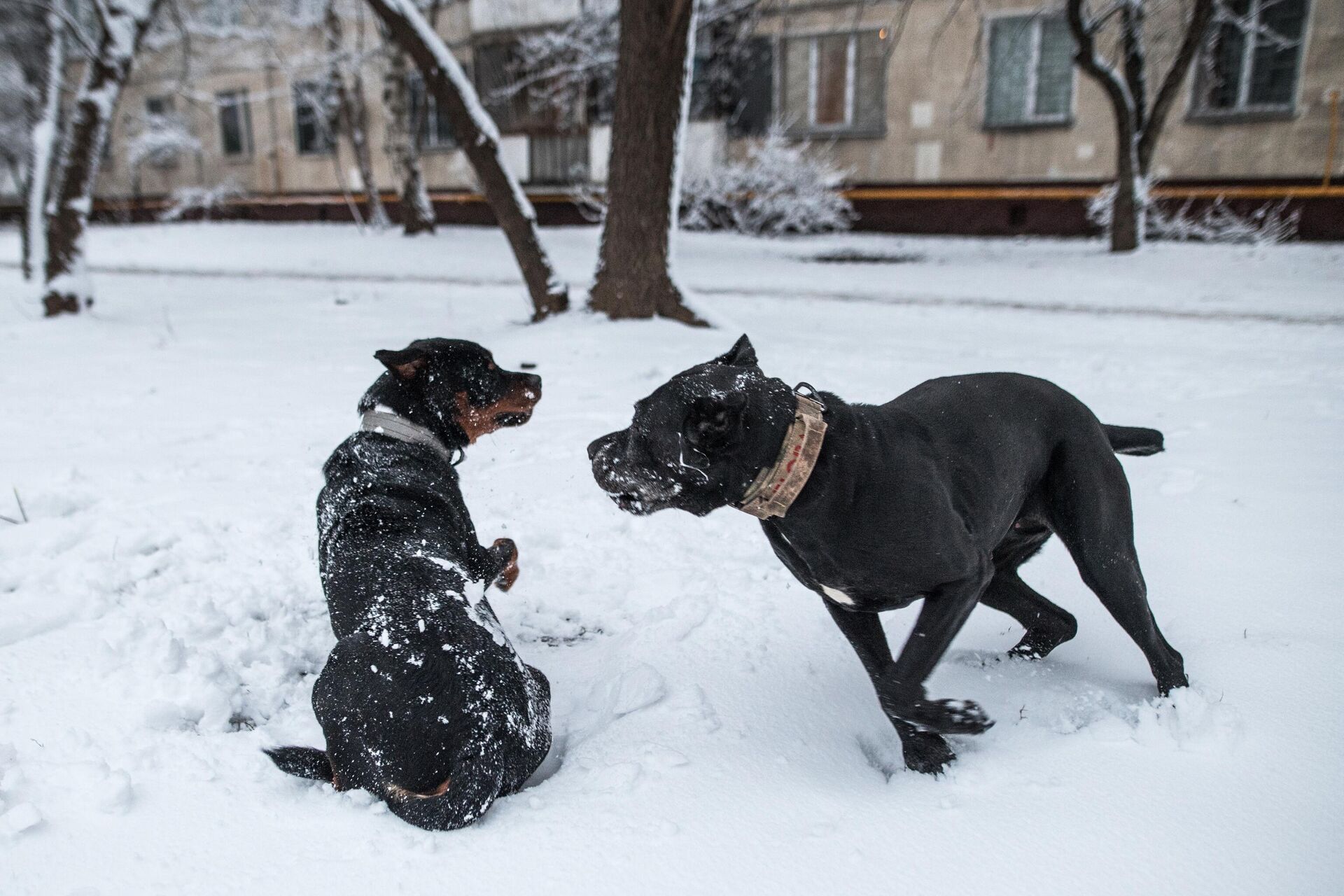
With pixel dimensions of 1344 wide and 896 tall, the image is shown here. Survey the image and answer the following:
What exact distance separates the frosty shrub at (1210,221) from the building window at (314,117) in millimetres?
17045

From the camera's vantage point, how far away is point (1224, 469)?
15.7ft

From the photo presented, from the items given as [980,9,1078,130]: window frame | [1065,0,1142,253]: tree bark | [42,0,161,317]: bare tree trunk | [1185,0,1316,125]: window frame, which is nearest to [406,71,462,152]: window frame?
[42,0,161,317]: bare tree trunk

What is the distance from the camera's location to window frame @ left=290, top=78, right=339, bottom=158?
68.9 ft

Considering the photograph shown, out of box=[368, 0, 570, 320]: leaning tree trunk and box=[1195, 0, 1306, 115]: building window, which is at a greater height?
box=[1195, 0, 1306, 115]: building window

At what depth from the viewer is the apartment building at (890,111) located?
48.3 feet

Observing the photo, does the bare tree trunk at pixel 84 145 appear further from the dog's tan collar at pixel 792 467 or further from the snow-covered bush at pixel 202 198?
the snow-covered bush at pixel 202 198

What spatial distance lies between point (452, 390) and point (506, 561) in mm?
741

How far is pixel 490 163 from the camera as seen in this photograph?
8.90 metres

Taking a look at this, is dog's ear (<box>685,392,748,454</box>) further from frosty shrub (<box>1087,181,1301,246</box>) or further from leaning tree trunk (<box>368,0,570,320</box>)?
frosty shrub (<box>1087,181,1301,246</box>)

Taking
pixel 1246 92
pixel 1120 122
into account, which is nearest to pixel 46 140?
pixel 1120 122

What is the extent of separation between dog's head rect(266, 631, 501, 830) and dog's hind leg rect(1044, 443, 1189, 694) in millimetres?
1826

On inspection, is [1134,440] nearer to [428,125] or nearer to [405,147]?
[405,147]

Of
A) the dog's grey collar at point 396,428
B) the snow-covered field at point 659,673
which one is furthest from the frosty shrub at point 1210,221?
the dog's grey collar at point 396,428

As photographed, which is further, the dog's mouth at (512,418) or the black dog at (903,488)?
the dog's mouth at (512,418)
